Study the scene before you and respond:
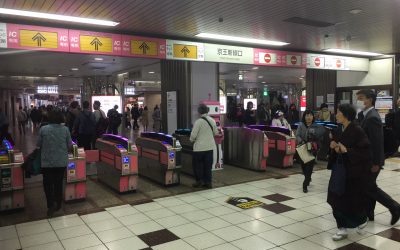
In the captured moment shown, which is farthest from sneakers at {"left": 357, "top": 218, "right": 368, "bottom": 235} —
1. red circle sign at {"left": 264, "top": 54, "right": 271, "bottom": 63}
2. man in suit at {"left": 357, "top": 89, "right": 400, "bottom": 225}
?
red circle sign at {"left": 264, "top": 54, "right": 271, "bottom": 63}

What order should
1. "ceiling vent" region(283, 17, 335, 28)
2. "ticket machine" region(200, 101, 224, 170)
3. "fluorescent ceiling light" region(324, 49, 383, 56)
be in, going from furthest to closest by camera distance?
"fluorescent ceiling light" region(324, 49, 383, 56) < "ticket machine" region(200, 101, 224, 170) < "ceiling vent" region(283, 17, 335, 28)

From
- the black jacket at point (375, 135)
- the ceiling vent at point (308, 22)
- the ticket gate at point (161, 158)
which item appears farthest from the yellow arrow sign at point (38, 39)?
the black jacket at point (375, 135)

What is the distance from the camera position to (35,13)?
5117 millimetres

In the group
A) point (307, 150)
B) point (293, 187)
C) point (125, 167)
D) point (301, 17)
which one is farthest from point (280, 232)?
point (301, 17)

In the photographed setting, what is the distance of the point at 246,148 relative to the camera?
7.68 metres

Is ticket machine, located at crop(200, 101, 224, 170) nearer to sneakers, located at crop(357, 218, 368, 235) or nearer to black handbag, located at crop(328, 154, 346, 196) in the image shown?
sneakers, located at crop(357, 218, 368, 235)

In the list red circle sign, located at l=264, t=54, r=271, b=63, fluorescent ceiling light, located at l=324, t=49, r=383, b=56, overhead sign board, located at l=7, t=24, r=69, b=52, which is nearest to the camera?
overhead sign board, located at l=7, t=24, r=69, b=52

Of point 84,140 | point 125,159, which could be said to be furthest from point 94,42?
point 84,140

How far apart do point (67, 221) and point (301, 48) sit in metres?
6.85

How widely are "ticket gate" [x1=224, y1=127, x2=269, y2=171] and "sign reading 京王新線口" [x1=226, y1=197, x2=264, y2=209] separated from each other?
2040mm

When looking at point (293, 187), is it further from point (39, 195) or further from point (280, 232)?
point (39, 195)

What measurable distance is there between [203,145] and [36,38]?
3142 mm

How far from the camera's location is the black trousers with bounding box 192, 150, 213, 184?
5.89 metres

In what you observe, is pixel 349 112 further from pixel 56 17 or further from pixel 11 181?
pixel 56 17
